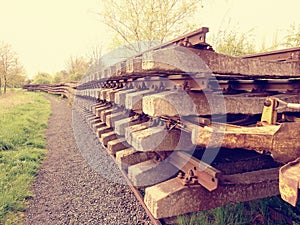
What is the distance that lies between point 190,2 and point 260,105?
11.5 metres

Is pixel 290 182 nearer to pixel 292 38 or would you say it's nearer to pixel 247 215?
pixel 247 215

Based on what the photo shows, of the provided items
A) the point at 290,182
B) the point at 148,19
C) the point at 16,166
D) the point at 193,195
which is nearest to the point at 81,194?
the point at 16,166

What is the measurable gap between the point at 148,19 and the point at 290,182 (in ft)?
40.8

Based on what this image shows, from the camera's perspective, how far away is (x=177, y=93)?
1.70 metres

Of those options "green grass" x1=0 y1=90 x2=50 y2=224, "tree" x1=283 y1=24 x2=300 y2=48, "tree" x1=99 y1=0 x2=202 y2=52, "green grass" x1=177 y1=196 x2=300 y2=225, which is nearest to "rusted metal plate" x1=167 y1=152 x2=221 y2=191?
"green grass" x1=177 y1=196 x2=300 y2=225

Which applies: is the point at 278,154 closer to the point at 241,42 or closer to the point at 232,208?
the point at 232,208

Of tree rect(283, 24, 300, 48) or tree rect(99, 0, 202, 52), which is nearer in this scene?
tree rect(283, 24, 300, 48)

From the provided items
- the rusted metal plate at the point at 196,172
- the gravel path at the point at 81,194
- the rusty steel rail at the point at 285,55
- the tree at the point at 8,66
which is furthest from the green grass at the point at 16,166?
the tree at the point at 8,66

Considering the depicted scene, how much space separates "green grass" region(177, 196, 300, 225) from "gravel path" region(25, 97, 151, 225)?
66 centimetres

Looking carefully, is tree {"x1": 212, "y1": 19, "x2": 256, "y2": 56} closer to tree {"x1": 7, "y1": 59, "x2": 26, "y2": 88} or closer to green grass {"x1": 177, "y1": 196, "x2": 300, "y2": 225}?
green grass {"x1": 177, "y1": 196, "x2": 300, "y2": 225}

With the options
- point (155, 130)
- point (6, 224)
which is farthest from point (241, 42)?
point (6, 224)

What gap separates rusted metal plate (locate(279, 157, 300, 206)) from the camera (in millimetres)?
1043

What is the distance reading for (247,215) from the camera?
2.75 meters

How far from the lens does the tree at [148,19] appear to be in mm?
11953
